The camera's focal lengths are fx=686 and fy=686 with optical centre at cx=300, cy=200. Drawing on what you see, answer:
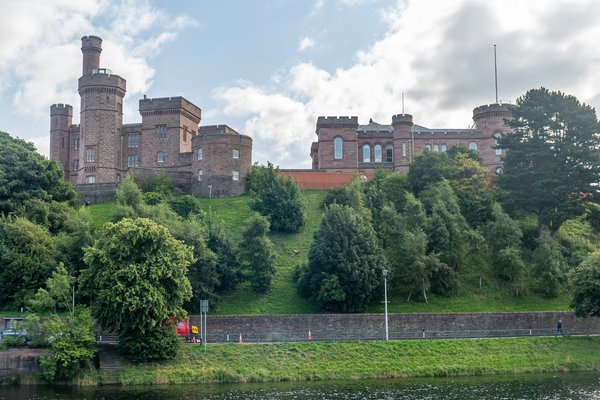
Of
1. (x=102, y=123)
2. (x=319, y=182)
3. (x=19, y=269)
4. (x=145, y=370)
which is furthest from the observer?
(x=102, y=123)

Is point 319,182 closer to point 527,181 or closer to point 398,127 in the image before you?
point 398,127

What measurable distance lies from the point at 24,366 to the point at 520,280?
106 ft

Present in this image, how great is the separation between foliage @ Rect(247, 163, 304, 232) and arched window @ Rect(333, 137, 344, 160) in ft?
59.8

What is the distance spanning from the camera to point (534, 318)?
1667 inches

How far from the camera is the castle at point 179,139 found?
76875mm

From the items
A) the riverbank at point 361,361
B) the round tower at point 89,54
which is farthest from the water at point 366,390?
the round tower at point 89,54

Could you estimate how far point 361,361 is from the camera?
36.7 metres

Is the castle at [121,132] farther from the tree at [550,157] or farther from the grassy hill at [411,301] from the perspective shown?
the tree at [550,157]

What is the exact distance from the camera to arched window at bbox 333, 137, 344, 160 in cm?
7994

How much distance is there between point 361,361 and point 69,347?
49.3 feet

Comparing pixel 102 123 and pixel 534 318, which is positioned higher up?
pixel 102 123

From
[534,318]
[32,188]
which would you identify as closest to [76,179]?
[32,188]

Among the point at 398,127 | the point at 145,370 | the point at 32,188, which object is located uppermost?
the point at 398,127

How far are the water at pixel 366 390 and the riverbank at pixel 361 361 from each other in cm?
116
